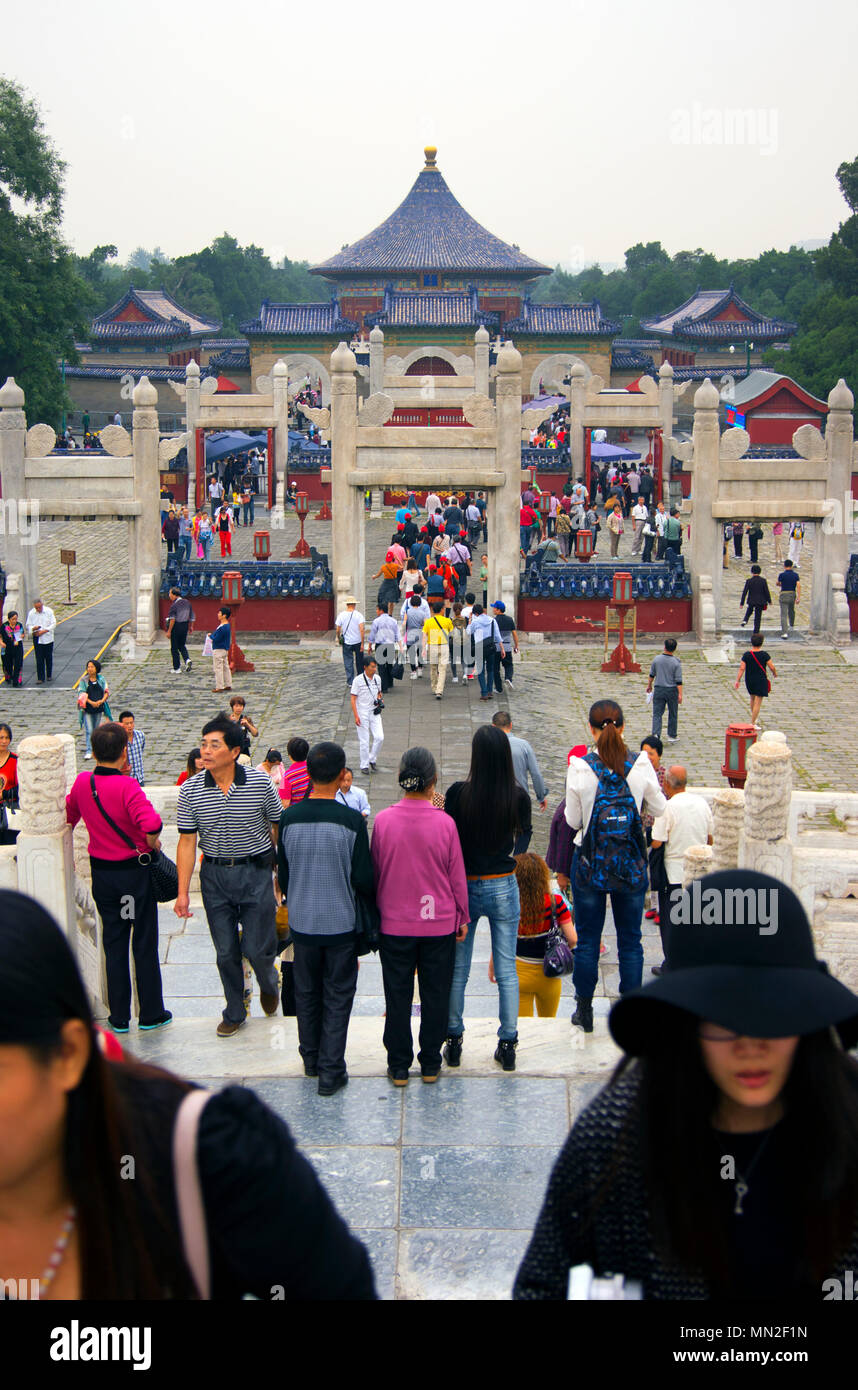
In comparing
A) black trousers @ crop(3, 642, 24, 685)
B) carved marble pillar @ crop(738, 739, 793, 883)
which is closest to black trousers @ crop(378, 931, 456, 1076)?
carved marble pillar @ crop(738, 739, 793, 883)

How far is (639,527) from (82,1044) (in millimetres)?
29429

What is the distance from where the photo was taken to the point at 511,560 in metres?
21.8

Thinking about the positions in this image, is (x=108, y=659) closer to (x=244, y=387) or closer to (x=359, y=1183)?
(x=359, y=1183)

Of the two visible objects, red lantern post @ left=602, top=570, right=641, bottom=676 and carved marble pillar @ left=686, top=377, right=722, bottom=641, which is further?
carved marble pillar @ left=686, top=377, right=722, bottom=641

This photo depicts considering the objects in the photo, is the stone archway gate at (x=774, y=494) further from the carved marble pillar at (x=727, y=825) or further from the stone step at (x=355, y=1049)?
the stone step at (x=355, y=1049)

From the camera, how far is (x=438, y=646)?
17.7 metres

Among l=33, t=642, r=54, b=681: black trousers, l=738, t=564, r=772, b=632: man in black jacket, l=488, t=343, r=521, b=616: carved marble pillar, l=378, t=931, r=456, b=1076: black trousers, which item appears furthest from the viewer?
l=488, t=343, r=521, b=616: carved marble pillar

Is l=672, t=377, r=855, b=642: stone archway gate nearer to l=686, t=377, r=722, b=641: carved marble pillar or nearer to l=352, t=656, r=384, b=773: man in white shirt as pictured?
l=686, t=377, r=722, b=641: carved marble pillar

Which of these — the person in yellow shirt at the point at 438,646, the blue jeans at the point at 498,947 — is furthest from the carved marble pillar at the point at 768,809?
the person in yellow shirt at the point at 438,646

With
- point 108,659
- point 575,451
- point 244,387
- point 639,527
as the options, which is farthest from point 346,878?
point 244,387

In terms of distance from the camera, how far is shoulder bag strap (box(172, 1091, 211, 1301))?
7.39 ft

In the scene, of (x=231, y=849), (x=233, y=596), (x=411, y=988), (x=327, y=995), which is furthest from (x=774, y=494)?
(x=327, y=995)

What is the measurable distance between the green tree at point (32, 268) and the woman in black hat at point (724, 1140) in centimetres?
3746

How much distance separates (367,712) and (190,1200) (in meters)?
12.5
